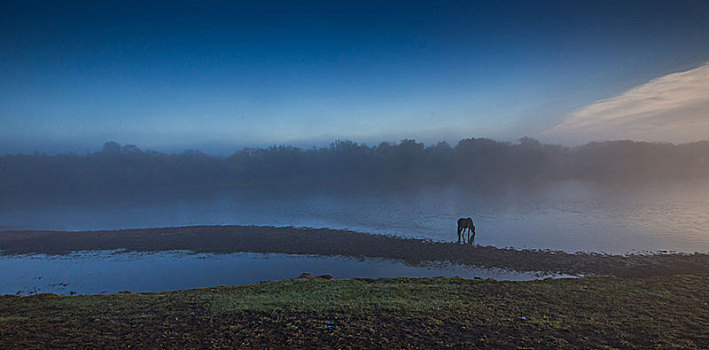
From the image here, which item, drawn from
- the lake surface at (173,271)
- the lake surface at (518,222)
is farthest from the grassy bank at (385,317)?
the lake surface at (518,222)

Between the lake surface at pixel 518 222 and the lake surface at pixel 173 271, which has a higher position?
the lake surface at pixel 518 222

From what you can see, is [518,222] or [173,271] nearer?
[173,271]

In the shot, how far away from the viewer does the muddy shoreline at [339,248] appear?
22453mm

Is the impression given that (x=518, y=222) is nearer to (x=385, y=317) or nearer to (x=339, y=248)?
(x=339, y=248)

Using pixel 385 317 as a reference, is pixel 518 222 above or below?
above

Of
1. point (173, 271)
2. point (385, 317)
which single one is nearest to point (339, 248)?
point (173, 271)

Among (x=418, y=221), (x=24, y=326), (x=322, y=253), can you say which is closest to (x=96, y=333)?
(x=24, y=326)

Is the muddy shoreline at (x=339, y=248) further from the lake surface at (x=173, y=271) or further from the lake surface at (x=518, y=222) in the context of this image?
the lake surface at (x=518, y=222)

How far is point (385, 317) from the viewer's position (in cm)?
1075

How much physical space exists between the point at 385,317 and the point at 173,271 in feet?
68.3

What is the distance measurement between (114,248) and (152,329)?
29.1m

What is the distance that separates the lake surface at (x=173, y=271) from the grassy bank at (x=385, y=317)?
7398 millimetres

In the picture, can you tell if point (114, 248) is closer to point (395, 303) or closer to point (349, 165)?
point (395, 303)

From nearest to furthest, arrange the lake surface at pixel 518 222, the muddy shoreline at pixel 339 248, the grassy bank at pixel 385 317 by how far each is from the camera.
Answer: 1. the grassy bank at pixel 385 317
2. the muddy shoreline at pixel 339 248
3. the lake surface at pixel 518 222
